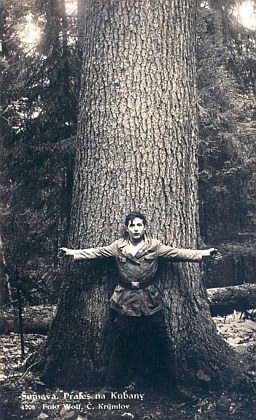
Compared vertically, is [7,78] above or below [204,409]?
above

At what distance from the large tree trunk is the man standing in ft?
0.38

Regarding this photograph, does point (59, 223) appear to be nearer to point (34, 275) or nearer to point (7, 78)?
point (34, 275)

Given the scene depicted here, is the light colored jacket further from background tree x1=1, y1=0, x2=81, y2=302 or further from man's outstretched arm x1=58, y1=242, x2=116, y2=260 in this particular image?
background tree x1=1, y1=0, x2=81, y2=302

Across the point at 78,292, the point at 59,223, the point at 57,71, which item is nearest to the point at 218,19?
the point at 57,71

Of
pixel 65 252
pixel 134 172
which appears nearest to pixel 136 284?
pixel 65 252

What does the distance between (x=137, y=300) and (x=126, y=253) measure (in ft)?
1.38

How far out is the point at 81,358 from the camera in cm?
434

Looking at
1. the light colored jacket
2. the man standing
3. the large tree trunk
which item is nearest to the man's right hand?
the man standing

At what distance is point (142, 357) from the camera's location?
421 centimetres

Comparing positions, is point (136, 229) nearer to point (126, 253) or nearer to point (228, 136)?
point (126, 253)

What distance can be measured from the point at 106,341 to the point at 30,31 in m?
3.32

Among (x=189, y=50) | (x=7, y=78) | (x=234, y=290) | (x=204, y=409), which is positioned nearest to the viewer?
(x=204, y=409)

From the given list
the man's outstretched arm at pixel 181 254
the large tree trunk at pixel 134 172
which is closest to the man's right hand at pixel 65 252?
the large tree trunk at pixel 134 172

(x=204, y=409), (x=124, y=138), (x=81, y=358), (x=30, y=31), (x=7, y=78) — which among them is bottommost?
(x=204, y=409)
